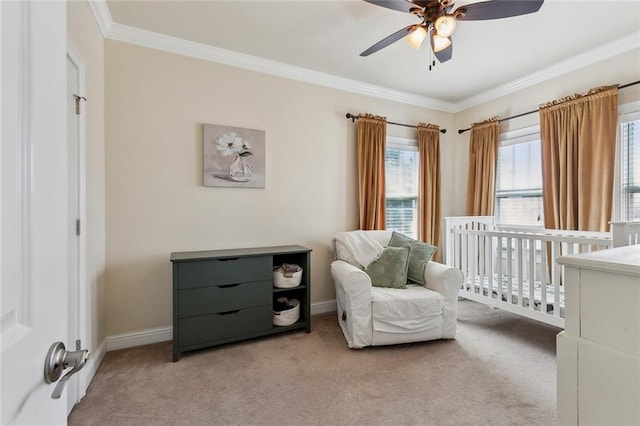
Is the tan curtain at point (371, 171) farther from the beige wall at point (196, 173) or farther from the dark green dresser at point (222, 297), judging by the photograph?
the dark green dresser at point (222, 297)

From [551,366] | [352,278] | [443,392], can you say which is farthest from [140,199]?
[551,366]

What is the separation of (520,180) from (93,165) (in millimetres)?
4093

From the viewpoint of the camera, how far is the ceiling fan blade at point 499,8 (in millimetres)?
1542

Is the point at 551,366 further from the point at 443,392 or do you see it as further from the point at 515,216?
the point at 515,216

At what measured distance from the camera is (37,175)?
0.47 meters

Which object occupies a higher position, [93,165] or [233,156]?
[233,156]

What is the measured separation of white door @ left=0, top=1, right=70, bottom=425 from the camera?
402 mm

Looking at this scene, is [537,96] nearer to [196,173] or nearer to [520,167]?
[520,167]

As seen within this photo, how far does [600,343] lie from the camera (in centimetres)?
60

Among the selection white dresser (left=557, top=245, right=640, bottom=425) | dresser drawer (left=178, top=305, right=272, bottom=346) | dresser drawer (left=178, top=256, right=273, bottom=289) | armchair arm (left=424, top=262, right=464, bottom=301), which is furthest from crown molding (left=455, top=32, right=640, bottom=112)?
dresser drawer (left=178, top=305, right=272, bottom=346)

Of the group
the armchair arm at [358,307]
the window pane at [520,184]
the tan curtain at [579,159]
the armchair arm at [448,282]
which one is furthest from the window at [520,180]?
the armchair arm at [358,307]

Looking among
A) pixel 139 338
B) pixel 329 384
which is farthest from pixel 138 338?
pixel 329 384

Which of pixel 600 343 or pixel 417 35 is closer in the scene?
pixel 600 343

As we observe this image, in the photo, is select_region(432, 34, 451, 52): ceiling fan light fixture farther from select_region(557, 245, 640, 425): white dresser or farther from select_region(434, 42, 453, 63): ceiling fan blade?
select_region(557, 245, 640, 425): white dresser
